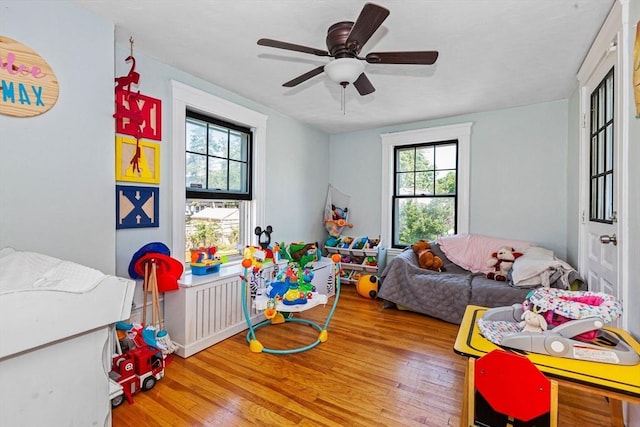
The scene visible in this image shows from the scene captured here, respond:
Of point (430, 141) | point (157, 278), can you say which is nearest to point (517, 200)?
point (430, 141)

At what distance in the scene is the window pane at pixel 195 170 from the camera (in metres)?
2.78

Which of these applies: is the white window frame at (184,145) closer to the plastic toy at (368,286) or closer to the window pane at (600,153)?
the plastic toy at (368,286)

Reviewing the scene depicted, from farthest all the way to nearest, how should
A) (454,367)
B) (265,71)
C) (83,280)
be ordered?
(265,71) < (454,367) < (83,280)

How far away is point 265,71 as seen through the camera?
259cm

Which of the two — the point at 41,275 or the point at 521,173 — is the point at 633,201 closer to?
the point at 521,173

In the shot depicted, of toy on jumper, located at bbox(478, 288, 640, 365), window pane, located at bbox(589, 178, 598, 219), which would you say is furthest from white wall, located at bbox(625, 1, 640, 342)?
window pane, located at bbox(589, 178, 598, 219)

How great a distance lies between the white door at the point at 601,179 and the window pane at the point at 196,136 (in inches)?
121

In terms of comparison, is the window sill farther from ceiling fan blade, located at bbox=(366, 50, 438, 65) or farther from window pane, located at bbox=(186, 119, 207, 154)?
ceiling fan blade, located at bbox=(366, 50, 438, 65)

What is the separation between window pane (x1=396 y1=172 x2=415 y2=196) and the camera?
168 inches

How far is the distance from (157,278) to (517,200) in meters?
3.86

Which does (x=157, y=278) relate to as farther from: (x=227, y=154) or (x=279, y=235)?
(x=279, y=235)

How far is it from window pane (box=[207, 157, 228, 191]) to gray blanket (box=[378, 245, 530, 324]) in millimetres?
2099

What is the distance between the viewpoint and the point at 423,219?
13.7 feet

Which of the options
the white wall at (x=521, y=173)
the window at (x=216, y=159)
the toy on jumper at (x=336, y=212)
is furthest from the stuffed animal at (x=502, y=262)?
the window at (x=216, y=159)
